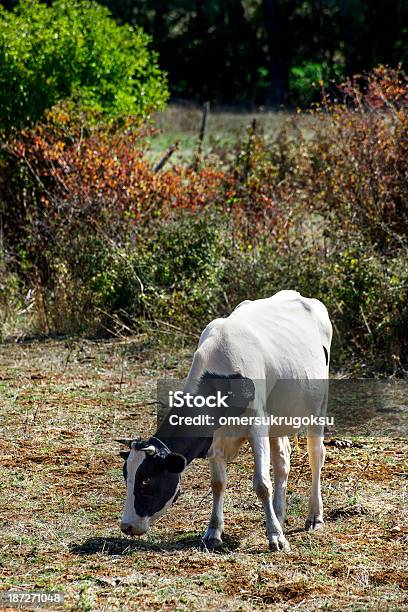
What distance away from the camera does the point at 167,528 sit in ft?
21.6

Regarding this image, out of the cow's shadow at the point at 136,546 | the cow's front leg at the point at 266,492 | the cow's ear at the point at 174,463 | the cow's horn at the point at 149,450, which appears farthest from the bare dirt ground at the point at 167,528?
the cow's horn at the point at 149,450

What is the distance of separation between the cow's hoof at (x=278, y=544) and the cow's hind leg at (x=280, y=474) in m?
0.41

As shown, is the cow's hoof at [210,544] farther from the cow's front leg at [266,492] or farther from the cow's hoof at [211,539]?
the cow's front leg at [266,492]

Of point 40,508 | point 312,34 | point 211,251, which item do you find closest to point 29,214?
point 211,251

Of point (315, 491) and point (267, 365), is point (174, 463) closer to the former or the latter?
point (267, 365)

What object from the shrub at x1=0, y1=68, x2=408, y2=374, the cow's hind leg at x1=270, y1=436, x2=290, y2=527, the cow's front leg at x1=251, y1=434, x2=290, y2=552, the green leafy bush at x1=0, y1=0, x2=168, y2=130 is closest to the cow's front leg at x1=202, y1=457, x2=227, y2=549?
the cow's front leg at x1=251, y1=434, x2=290, y2=552

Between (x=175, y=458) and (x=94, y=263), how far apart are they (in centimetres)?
690

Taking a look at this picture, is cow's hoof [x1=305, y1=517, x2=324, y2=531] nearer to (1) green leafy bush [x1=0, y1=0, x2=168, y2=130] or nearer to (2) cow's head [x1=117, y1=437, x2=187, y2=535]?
(2) cow's head [x1=117, y1=437, x2=187, y2=535]

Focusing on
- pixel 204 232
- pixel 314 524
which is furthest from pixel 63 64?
pixel 314 524

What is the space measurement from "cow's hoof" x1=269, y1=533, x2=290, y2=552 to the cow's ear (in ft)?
2.27

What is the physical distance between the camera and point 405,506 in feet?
22.6

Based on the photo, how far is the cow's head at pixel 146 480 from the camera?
5770mm

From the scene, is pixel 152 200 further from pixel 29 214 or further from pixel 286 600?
pixel 286 600

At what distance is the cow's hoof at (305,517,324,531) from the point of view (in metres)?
6.57
